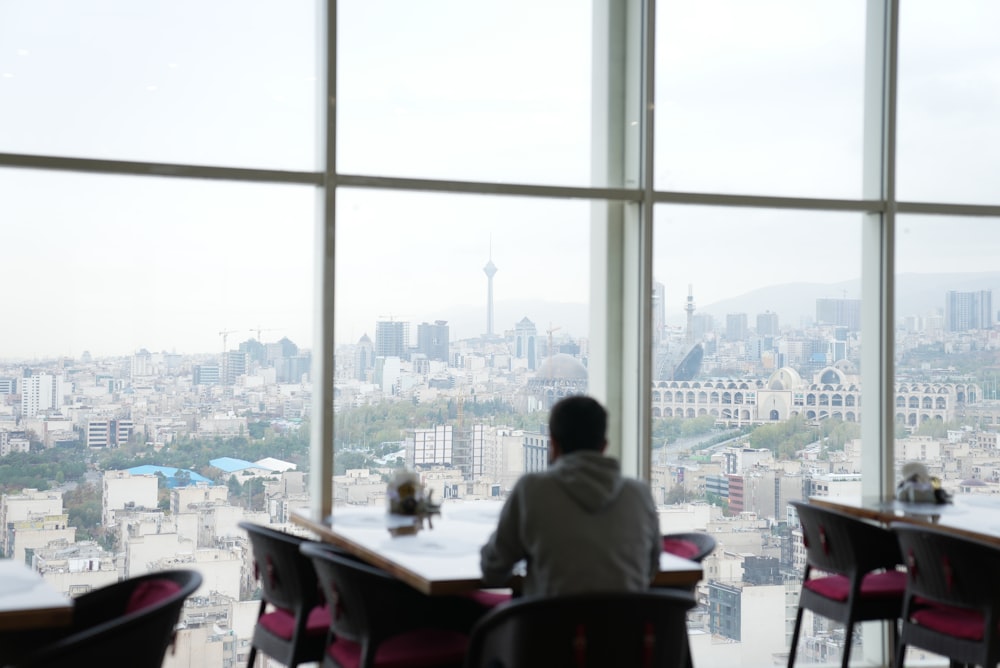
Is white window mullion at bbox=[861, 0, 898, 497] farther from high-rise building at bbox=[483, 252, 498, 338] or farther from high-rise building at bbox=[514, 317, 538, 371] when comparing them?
high-rise building at bbox=[483, 252, 498, 338]

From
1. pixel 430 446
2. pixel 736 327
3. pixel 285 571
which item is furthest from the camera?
pixel 736 327

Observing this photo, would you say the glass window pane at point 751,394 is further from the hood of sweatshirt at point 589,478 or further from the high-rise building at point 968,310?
the hood of sweatshirt at point 589,478

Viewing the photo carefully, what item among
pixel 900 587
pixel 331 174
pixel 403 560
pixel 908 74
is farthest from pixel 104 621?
pixel 908 74

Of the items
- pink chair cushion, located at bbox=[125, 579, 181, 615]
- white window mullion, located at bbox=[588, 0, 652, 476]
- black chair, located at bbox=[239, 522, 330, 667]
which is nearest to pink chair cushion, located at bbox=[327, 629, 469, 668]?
black chair, located at bbox=[239, 522, 330, 667]

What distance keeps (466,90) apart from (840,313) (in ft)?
7.89

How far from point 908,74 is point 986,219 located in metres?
0.96

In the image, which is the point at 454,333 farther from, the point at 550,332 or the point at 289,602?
the point at 289,602

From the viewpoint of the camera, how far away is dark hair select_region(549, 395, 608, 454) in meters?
3.38

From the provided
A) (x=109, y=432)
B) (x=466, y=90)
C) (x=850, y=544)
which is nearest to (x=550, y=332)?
(x=466, y=90)

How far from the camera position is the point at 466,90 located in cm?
575

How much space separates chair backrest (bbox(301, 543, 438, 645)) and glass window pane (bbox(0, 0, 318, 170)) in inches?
92.8

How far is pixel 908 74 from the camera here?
639 centimetres

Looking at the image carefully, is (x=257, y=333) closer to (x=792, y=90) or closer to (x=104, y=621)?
(x=104, y=621)

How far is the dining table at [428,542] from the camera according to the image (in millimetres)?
3514
